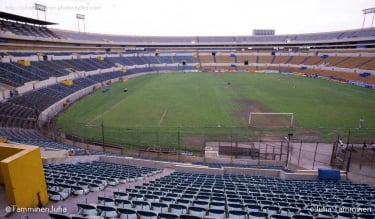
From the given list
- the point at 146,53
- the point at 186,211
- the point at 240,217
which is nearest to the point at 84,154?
the point at 186,211

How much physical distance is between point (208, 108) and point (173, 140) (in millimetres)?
11047

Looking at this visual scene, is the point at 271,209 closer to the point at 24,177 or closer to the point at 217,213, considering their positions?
the point at 217,213

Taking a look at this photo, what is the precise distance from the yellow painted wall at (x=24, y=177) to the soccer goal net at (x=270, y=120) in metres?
20.8

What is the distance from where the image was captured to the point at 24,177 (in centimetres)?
541

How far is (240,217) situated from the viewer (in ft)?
19.2

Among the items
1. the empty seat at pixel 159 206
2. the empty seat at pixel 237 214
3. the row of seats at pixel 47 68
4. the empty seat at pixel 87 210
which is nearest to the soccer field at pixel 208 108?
the row of seats at pixel 47 68

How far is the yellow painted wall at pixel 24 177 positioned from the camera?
5125 millimetres

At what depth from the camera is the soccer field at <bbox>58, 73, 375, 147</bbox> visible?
2373 centimetres

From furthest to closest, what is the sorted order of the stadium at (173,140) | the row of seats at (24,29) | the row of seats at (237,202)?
1. the row of seats at (24,29)
2. the stadium at (173,140)
3. the row of seats at (237,202)

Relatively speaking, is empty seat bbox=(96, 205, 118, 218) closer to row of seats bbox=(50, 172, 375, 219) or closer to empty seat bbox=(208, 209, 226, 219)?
row of seats bbox=(50, 172, 375, 219)

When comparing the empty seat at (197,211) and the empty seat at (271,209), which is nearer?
the empty seat at (197,211)

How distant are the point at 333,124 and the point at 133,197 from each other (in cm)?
2402

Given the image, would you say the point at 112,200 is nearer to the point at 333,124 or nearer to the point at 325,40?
the point at 333,124

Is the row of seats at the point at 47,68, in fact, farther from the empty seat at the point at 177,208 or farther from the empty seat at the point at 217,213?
the empty seat at the point at 217,213
